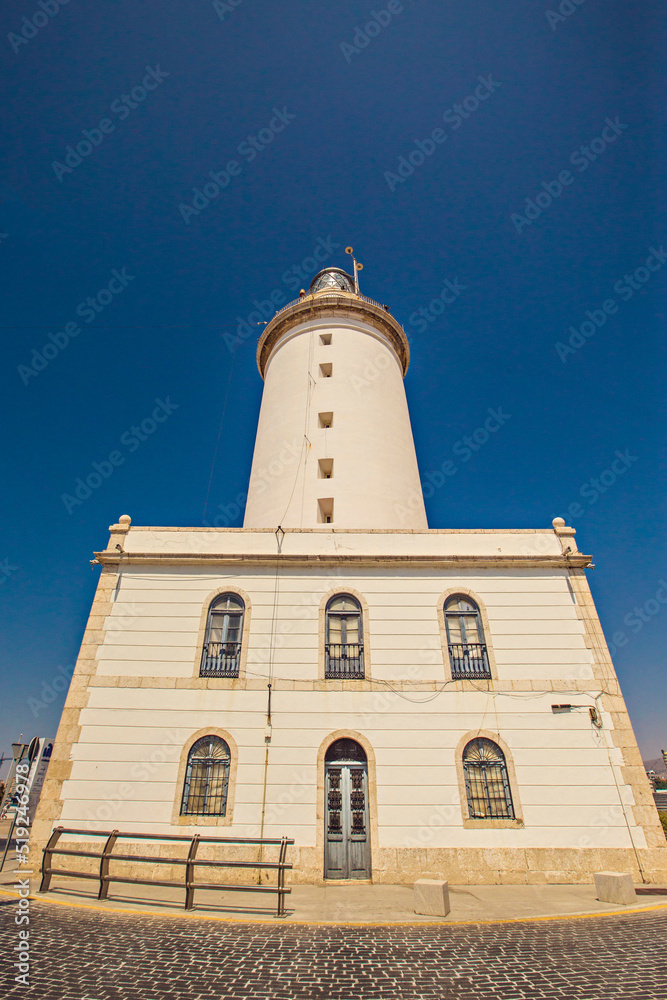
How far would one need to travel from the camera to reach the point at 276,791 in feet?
37.1

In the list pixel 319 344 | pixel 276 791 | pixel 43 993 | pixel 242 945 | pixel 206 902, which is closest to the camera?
pixel 43 993

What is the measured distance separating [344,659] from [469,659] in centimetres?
321

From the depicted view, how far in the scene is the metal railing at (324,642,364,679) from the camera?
12582mm

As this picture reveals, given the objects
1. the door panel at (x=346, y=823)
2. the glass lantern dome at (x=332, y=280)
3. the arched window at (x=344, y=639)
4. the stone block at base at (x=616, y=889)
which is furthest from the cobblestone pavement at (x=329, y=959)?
the glass lantern dome at (x=332, y=280)

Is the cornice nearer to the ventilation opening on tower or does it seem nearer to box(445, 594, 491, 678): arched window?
the ventilation opening on tower

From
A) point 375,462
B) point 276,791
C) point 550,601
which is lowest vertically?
point 276,791

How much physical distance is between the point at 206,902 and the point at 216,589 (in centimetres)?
673

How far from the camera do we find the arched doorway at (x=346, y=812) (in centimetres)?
1085

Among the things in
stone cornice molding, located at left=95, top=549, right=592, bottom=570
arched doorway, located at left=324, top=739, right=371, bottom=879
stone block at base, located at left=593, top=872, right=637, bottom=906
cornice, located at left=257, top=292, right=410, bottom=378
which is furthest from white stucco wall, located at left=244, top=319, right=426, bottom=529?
stone block at base, located at left=593, top=872, right=637, bottom=906

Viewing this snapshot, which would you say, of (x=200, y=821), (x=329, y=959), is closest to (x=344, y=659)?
(x=200, y=821)

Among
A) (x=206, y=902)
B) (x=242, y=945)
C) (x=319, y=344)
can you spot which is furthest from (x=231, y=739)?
(x=319, y=344)

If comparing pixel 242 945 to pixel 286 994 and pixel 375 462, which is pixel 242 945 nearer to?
pixel 286 994

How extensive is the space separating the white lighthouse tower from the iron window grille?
423 centimetres

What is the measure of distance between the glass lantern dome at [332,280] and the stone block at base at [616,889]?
79.8ft
